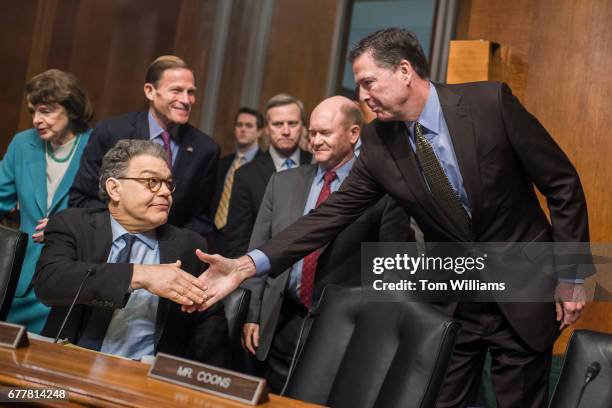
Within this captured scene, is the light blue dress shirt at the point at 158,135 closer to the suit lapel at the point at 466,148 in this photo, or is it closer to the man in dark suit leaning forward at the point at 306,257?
the man in dark suit leaning forward at the point at 306,257

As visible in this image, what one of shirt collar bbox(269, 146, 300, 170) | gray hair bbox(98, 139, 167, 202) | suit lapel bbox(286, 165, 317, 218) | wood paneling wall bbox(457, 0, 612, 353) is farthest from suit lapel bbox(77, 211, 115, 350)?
wood paneling wall bbox(457, 0, 612, 353)

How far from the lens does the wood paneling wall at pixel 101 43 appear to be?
5.41m

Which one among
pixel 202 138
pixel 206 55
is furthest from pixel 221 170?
pixel 206 55

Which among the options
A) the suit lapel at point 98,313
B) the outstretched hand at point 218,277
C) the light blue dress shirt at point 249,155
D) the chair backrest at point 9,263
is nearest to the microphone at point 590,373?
the outstretched hand at point 218,277

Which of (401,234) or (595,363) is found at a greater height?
(401,234)

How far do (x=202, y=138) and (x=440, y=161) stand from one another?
4.91 feet

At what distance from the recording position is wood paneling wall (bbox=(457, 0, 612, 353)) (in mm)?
3812

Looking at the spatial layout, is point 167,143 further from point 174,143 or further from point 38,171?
point 38,171

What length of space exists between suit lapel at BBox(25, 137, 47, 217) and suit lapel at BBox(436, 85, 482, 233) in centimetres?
189

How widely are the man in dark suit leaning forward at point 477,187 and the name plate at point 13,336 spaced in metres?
0.67

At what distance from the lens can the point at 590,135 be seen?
386 cm

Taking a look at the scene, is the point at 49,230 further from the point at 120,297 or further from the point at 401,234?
the point at 401,234

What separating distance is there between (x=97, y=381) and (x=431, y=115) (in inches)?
50.3

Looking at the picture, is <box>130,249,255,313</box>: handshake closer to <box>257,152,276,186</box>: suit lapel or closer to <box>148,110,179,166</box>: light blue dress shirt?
<box>148,110,179,166</box>: light blue dress shirt
